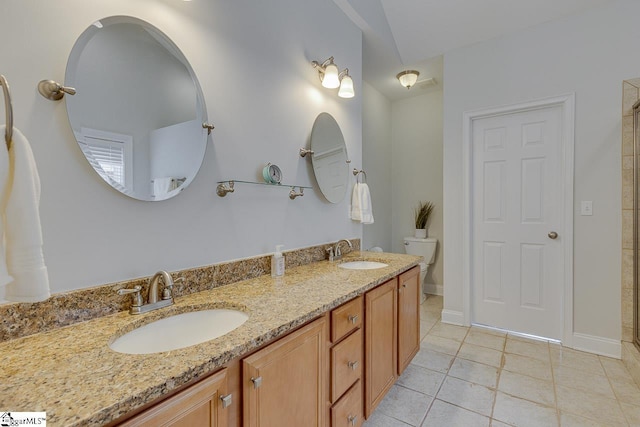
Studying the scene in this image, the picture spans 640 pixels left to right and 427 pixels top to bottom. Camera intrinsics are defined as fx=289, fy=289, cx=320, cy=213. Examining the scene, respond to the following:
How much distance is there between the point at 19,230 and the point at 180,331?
0.58 metres

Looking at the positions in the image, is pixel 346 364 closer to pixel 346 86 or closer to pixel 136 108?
pixel 136 108

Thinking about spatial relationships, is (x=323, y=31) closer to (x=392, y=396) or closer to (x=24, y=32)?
(x=24, y=32)

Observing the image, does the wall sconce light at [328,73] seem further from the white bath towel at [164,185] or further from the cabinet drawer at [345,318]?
the cabinet drawer at [345,318]

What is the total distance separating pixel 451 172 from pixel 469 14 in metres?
1.37

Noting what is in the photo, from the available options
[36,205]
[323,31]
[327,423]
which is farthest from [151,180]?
[323,31]

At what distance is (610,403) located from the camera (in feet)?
5.52

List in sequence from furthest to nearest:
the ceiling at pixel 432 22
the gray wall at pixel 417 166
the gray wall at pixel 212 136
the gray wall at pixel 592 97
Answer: the gray wall at pixel 417 166
the ceiling at pixel 432 22
the gray wall at pixel 592 97
the gray wall at pixel 212 136

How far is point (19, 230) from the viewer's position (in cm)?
61

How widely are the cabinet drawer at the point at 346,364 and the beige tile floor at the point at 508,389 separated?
0.47m

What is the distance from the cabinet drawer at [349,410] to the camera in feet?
3.97

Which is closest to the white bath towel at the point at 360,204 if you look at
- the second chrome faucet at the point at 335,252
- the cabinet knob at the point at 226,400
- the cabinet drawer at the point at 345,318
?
the second chrome faucet at the point at 335,252

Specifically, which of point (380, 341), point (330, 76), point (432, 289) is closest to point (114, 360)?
point (380, 341)

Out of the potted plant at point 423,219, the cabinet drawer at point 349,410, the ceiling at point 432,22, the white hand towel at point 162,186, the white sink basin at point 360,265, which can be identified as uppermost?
the ceiling at point 432,22

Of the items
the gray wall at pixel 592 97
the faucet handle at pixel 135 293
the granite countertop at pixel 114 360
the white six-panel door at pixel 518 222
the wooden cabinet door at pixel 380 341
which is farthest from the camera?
the white six-panel door at pixel 518 222
